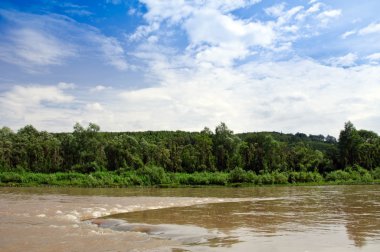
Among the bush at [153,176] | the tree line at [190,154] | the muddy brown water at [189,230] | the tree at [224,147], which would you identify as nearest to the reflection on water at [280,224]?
the muddy brown water at [189,230]

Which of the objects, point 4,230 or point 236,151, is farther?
point 236,151

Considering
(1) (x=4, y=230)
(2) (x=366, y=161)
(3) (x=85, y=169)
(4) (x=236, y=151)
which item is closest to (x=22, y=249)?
(1) (x=4, y=230)

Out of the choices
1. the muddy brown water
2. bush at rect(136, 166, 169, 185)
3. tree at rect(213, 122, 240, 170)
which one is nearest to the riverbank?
bush at rect(136, 166, 169, 185)

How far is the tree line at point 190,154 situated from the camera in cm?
7531

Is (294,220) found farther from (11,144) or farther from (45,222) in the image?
(11,144)

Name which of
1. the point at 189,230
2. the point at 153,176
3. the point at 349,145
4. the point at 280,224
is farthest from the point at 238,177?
the point at 189,230

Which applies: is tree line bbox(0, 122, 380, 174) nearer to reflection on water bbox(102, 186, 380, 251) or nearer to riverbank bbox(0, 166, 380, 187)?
riverbank bbox(0, 166, 380, 187)

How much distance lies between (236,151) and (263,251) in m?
66.6

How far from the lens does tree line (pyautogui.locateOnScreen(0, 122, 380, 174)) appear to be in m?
75.3

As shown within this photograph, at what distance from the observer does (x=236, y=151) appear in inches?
3063

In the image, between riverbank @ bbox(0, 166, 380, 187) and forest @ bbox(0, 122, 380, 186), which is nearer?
riverbank @ bbox(0, 166, 380, 187)

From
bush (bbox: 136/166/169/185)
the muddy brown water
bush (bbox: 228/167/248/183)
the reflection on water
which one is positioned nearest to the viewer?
the muddy brown water

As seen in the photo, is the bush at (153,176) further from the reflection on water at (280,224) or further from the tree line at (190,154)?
the reflection on water at (280,224)

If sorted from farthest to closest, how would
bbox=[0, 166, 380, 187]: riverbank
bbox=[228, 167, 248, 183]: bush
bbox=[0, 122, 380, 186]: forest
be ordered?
bbox=[0, 122, 380, 186]: forest → bbox=[228, 167, 248, 183]: bush → bbox=[0, 166, 380, 187]: riverbank
